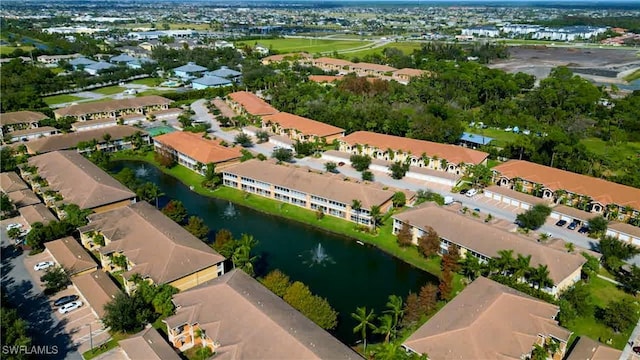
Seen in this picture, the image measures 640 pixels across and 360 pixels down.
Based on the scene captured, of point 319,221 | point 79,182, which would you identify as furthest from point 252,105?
point 319,221

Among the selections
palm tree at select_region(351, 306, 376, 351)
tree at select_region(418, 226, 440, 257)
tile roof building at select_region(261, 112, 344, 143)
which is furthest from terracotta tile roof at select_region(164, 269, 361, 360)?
tile roof building at select_region(261, 112, 344, 143)

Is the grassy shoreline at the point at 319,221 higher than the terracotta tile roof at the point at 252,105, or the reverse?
the terracotta tile roof at the point at 252,105

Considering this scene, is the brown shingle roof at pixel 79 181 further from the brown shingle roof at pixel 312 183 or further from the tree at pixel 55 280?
the brown shingle roof at pixel 312 183

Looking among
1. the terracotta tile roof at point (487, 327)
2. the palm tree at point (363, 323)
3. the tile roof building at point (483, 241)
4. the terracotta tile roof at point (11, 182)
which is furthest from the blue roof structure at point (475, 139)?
the terracotta tile roof at point (11, 182)

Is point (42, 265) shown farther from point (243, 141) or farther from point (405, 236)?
point (243, 141)

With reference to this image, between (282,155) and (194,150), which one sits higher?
(194,150)

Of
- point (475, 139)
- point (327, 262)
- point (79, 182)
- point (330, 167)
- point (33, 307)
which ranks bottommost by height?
point (327, 262)

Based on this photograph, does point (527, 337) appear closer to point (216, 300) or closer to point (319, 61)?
point (216, 300)
